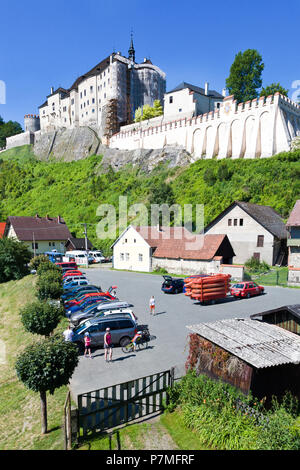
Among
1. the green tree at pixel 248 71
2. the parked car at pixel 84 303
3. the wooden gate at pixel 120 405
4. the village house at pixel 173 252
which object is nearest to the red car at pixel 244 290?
the village house at pixel 173 252

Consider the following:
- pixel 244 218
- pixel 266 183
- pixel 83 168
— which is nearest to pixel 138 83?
pixel 83 168

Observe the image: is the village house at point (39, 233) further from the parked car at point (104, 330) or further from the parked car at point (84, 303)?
the parked car at point (104, 330)

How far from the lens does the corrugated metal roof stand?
9.66 metres

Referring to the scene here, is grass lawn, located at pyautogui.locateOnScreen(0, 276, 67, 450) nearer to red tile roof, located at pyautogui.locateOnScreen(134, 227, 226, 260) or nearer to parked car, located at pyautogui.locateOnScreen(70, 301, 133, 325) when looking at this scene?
parked car, located at pyautogui.locateOnScreen(70, 301, 133, 325)

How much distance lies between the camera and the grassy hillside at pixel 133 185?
49.7 m

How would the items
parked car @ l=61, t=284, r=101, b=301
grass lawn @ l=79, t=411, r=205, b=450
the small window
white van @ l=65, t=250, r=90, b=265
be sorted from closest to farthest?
grass lawn @ l=79, t=411, r=205, b=450, parked car @ l=61, t=284, r=101, b=301, the small window, white van @ l=65, t=250, r=90, b=265

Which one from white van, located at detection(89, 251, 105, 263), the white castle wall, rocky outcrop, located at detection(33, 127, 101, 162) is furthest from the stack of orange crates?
rocky outcrop, located at detection(33, 127, 101, 162)

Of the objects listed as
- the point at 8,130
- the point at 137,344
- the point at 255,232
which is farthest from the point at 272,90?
the point at 8,130

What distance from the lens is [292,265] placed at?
32.9m

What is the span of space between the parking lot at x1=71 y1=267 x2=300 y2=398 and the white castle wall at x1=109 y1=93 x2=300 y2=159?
123 ft

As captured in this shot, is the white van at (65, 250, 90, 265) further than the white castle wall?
No

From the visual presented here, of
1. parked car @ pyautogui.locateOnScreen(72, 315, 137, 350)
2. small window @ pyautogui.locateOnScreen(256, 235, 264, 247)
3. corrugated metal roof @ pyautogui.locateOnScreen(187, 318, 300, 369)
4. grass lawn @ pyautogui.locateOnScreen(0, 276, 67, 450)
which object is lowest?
grass lawn @ pyautogui.locateOnScreen(0, 276, 67, 450)

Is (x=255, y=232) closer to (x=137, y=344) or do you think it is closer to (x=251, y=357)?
(x=137, y=344)

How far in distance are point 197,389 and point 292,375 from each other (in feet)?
11.0
